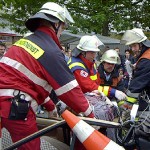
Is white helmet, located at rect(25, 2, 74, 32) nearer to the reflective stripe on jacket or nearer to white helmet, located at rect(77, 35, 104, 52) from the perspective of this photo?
the reflective stripe on jacket

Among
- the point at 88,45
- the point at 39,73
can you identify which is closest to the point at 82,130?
the point at 39,73

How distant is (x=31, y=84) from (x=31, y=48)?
0.96 ft

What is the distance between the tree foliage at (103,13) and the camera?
14516mm

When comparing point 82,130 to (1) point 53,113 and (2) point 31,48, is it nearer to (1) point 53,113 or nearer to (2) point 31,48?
(2) point 31,48

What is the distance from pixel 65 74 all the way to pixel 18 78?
14.7 inches

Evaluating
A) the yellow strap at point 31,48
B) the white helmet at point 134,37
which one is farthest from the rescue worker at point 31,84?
the white helmet at point 134,37

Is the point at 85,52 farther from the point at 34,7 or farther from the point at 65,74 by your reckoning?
the point at 34,7

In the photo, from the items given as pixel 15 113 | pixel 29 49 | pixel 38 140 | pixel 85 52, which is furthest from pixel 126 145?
pixel 85 52

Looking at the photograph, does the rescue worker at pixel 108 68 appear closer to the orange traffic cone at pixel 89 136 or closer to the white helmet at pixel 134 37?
the white helmet at pixel 134 37

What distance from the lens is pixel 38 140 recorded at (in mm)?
2762

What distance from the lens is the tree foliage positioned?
14.5 m

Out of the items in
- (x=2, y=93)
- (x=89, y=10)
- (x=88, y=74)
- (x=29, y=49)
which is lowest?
(x=89, y=10)

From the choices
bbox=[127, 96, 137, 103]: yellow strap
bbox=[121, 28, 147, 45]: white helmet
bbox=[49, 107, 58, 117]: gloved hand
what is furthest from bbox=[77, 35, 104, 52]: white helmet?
bbox=[49, 107, 58, 117]: gloved hand

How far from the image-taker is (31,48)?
289 centimetres
